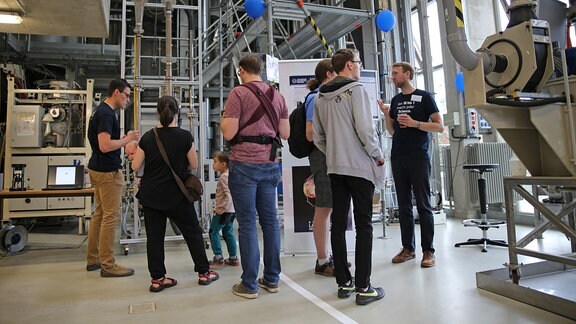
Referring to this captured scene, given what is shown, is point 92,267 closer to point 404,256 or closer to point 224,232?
point 224,232

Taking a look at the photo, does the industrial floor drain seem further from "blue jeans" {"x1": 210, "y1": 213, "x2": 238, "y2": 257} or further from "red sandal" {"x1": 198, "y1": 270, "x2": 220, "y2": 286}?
"blue jeans" {"x1": 210, "y1": 213, "x2": 238, "y2": 257}

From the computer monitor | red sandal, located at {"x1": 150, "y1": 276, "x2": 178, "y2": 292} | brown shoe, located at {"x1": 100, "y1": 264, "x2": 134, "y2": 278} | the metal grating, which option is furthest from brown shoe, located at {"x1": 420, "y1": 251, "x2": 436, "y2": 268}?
the computer monitor

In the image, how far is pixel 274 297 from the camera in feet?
7.81

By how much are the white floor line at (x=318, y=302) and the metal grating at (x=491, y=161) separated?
4094 mm

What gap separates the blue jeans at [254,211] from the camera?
7.74ft

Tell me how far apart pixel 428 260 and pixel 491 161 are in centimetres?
341

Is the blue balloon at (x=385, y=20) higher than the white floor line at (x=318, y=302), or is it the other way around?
the blue balloon at (x=385, y=20)

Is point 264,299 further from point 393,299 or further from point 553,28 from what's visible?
point 553,28

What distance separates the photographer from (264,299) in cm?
235

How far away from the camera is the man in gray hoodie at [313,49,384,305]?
2.16m

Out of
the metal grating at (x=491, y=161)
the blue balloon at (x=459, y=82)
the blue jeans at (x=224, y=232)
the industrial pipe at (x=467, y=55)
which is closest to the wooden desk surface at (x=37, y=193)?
the blue jeans at (x=224, y=232)

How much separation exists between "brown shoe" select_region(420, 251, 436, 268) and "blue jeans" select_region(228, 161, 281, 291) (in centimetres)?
124

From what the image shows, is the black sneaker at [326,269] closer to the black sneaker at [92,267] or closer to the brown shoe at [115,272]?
the brown shoe at [115,272]

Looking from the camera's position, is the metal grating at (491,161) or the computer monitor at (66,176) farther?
the metal grating at (491,161)
